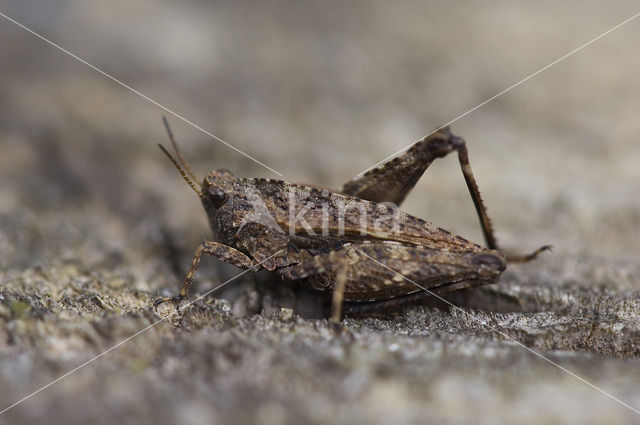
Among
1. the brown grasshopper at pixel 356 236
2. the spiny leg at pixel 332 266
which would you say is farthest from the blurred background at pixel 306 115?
the spiny leg at pixel 332 266

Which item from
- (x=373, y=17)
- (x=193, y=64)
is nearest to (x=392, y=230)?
(x=193, y=64)

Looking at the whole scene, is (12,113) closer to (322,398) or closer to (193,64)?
(193,64)

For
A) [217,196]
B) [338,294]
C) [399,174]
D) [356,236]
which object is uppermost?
[399,174]

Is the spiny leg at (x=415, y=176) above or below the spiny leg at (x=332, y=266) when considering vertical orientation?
Answer: above

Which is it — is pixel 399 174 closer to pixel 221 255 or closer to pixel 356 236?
pixel 356 236

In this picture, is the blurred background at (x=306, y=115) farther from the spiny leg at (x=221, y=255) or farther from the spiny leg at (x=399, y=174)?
the spiny leg at (x=399, y=174)

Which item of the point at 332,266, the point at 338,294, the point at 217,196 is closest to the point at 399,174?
the point at 332,266

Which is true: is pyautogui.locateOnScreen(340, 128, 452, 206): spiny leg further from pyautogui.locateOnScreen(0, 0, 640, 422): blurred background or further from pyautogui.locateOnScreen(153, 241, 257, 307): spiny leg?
pyautogui.locateOnScreen(153, 241, 257, 307): spiny leg
